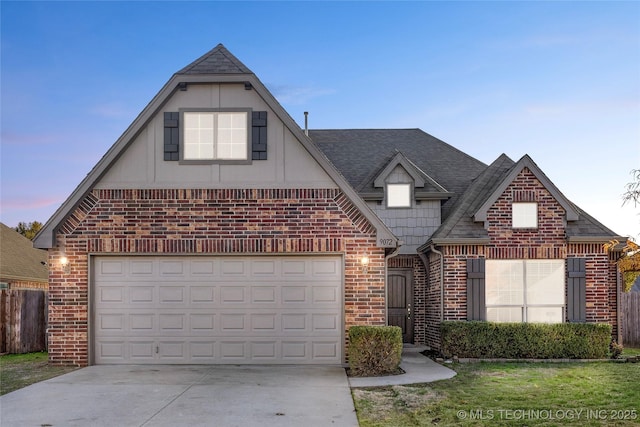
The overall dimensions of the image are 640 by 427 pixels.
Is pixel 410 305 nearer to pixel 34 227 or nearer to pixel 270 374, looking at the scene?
pixel 270 374

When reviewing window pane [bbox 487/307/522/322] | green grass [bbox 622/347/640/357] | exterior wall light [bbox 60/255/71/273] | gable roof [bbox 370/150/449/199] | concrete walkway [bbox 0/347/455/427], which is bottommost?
green grass [bbox 622/347/640/357]

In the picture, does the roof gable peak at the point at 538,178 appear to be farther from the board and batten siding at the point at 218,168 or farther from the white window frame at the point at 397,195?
the board and batten siding at the point at 218,168

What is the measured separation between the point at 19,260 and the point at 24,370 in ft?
47.0

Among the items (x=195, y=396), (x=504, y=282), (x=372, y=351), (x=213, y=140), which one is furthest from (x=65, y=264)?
(x=504, y=282)

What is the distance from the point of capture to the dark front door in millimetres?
18281

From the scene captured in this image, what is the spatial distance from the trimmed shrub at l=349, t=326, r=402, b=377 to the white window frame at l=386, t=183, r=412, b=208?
283 inches

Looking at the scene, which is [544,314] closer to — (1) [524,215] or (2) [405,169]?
(1) [524,215]

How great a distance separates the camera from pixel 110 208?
42.9 feet

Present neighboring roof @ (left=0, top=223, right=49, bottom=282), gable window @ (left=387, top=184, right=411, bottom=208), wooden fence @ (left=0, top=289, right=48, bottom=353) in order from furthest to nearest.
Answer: neighboring roof @ (left=0, top=223, right=49, bottom=282)
gable window @ (left=387, top=184, right=411, bottom=208)
wooden fence @ (left=0, top=289, right=48, bottom=353)

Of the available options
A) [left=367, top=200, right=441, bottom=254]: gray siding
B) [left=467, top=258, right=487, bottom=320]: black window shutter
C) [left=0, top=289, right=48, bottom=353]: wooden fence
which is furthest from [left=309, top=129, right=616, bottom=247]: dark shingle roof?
[left=0, top=289, right=48, bottom=353]: wooden fence

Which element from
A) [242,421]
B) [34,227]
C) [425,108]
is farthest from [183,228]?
[34,227]

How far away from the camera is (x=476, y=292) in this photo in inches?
590

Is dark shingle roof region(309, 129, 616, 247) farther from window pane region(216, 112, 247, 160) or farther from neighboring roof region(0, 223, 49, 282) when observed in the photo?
neighboring roof region(0, 223, 49, 282)

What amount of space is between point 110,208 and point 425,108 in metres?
15.6
